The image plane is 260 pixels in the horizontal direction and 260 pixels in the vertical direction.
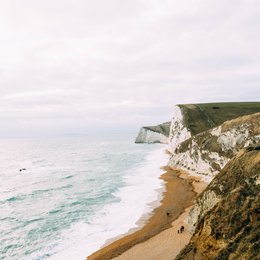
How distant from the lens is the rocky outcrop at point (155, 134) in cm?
17112

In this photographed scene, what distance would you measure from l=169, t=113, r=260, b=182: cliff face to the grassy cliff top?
20.5 meters

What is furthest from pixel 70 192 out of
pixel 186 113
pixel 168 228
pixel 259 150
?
pixel 186 113

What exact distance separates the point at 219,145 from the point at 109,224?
29.4m

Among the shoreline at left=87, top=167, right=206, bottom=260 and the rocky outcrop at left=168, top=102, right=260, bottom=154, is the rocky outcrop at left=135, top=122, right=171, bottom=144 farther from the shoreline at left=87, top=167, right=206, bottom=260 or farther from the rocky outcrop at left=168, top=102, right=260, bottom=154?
the shoreline at left=87, top=167, right=206, bottom=260

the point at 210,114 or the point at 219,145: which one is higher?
the point at 210,114

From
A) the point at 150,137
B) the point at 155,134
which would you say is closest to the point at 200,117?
the point at 155,134

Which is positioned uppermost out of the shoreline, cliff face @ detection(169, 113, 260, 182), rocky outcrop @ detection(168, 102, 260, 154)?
rocky outcrop @ detection(168, 102, 260, 154)

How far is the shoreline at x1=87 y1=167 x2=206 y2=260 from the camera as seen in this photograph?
26.7 meters

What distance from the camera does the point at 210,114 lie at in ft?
314

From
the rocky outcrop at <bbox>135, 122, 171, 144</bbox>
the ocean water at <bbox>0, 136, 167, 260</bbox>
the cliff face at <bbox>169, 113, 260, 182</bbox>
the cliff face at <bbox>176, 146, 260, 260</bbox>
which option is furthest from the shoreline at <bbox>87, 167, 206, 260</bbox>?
the rocky outcrop at <bbox>135, 122, 171, 144</bbox>

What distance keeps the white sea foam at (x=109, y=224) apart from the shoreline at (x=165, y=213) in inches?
43.7

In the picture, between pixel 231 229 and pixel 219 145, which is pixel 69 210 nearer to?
pixel 219 145

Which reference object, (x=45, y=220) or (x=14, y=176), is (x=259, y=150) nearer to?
(x=45, y=220)

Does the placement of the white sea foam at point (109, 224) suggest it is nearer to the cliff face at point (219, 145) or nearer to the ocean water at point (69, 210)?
the ocean water at point (69, 210)
